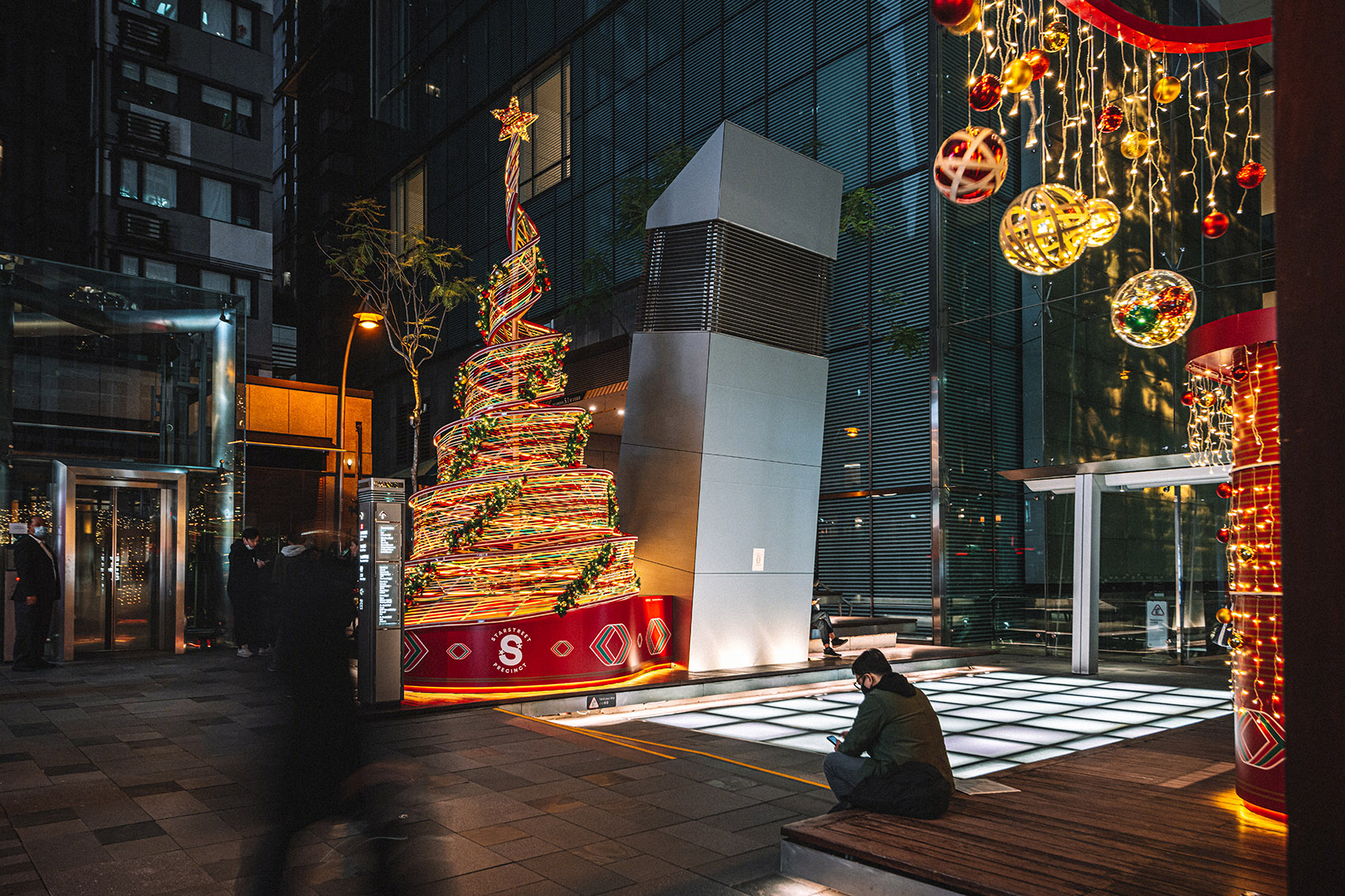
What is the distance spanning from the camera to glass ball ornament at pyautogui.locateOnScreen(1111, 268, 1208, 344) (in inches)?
224

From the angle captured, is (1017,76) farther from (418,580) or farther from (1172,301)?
(418,580)

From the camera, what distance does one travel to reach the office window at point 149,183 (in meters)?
31.2

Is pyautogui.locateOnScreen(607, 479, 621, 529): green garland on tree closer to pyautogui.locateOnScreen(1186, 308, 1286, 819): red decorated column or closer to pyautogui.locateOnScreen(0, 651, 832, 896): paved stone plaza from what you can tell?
pyautogui.locateOnScreen(0, 651, 832, 896): paved stone plaza

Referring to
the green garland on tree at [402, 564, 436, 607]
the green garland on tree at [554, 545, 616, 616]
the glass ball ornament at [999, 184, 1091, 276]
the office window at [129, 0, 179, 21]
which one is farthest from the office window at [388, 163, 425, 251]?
the glass ball ornament at [999, 184, 1091, 276]

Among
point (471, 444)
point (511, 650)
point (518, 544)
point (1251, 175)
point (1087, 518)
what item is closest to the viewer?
point (1251, 175)

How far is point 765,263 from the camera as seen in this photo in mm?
13109

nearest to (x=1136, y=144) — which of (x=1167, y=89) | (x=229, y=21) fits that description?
(x=1167, y=89)

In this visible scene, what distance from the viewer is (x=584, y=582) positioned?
1105cm

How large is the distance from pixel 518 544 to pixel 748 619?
3546 mm

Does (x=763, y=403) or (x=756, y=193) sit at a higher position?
(x=756, y=193)

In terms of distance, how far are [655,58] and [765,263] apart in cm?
1161

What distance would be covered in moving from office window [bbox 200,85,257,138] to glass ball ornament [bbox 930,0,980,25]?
35071mm

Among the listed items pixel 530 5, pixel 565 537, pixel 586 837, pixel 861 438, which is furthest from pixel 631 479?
pixel 530 5

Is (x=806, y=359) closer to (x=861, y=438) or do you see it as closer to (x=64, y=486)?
(x=861, y=438)
